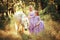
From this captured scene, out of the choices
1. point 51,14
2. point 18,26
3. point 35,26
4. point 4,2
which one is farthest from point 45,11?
point 4,2

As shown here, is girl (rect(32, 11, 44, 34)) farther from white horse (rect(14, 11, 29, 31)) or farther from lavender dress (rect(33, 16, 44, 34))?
white horse (rect(14, 11, 29, 31))

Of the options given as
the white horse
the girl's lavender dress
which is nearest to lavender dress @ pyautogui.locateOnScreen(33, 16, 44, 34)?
the girl's lavender dress

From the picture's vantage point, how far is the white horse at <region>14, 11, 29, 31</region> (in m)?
2.41

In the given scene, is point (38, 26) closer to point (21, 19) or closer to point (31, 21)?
point (31, 21)

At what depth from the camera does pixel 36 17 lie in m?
2.40

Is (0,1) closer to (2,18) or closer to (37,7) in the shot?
Result: (2,18)

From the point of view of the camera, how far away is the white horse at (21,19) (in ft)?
7.89

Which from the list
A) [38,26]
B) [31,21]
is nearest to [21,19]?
[31,21]

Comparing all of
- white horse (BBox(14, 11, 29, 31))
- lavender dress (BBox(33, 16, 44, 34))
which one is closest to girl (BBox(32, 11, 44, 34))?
lavender dress (BBox(33, 16, 44, 34))

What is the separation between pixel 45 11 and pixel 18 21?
37 centimetres

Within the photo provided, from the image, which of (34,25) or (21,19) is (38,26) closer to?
(34,25)

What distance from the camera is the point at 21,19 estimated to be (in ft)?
7.93

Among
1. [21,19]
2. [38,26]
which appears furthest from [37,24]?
[21,19]

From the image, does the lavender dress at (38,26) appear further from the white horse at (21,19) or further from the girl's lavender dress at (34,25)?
the white horse at (21,19)
